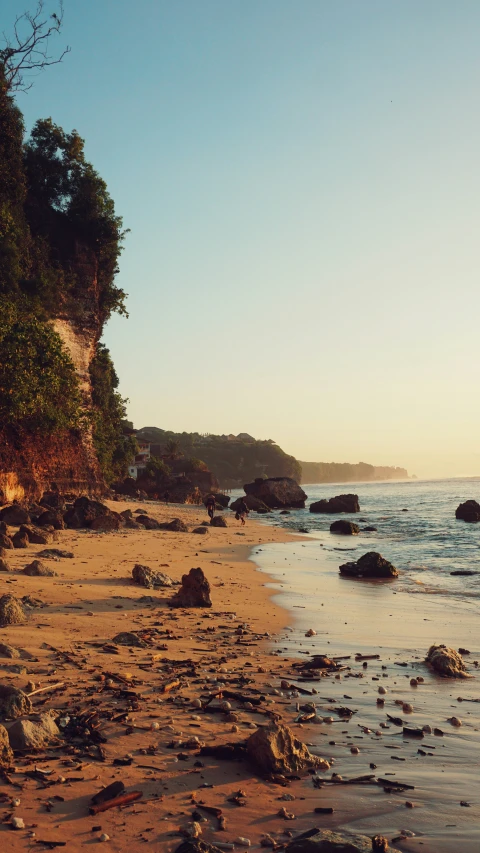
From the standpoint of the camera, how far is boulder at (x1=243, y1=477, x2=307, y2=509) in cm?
8275

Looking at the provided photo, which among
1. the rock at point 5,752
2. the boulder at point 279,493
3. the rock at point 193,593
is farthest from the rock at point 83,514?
the boulder at point 279,493

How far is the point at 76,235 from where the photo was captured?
43.1m

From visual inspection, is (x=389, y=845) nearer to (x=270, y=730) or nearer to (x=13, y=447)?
(x=270, y=730)

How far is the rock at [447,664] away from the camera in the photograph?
7.46 m

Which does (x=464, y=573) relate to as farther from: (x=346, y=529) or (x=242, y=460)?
(x=242, y=460)

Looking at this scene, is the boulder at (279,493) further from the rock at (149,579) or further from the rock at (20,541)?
the rock at (149,579)

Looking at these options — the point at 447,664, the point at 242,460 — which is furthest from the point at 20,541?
the point at 242,460

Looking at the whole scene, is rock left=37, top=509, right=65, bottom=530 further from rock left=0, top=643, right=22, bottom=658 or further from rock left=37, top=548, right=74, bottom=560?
rock left=0, top=643, right=22, bottom=658

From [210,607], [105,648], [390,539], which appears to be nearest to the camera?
[105,648]

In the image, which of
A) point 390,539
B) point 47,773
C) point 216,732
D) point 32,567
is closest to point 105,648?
point 216,732

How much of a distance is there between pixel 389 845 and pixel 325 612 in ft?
27.0

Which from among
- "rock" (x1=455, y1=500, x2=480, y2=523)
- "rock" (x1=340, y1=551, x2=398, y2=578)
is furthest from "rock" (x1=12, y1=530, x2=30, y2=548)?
"rock" (x1=455, y1=500, x2=480, y2=523)

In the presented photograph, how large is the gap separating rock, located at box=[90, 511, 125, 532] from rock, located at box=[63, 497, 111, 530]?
138mm

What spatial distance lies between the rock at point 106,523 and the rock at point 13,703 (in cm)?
1853
